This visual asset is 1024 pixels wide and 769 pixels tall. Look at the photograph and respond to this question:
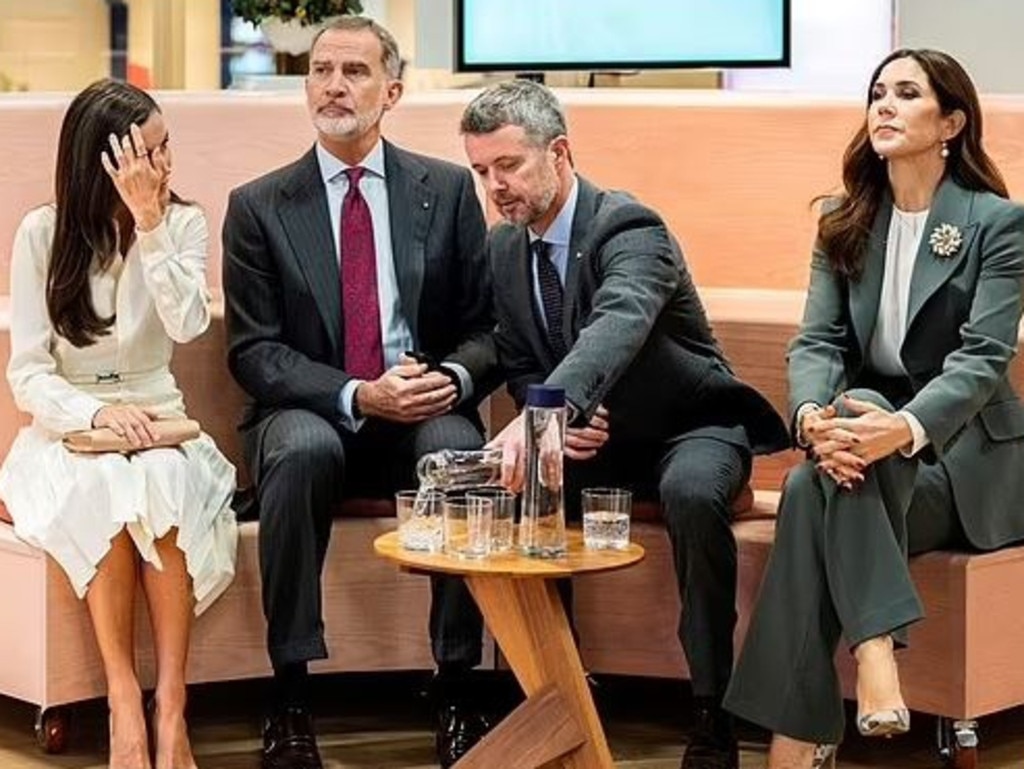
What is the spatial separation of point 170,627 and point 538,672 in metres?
0.79

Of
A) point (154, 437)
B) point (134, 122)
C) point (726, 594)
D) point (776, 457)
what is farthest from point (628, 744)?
point (134, 122)

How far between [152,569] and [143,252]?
1.95ft

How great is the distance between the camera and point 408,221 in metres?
4.38

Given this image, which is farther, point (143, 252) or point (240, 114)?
point (240, 114)

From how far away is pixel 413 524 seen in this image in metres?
3.52

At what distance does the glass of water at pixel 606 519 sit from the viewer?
354cm

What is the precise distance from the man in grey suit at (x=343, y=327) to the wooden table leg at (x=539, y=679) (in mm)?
497

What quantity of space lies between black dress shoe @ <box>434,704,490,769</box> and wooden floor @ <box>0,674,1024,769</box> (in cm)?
6

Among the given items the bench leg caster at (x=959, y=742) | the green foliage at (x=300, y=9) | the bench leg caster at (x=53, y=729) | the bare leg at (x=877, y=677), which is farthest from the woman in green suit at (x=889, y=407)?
the green foliage at (x=300, y=9)

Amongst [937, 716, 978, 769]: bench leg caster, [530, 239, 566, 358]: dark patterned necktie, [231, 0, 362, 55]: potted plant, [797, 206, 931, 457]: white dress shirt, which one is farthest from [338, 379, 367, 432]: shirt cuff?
[231, 0, 362, 55]: potted plant

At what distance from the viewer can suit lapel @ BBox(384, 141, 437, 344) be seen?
14.2 feet

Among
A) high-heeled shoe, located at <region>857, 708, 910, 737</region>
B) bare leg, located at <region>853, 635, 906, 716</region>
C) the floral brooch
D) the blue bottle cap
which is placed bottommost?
high-heeled shoe, located at <region>857, 708, 910, 737</region>

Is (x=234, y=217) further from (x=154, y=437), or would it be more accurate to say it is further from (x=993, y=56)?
(x=993, y=56)

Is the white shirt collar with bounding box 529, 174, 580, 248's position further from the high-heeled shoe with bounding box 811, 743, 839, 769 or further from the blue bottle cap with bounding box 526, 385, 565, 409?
the high-heeled shoe with bounding box 811, 743, 839, 769
